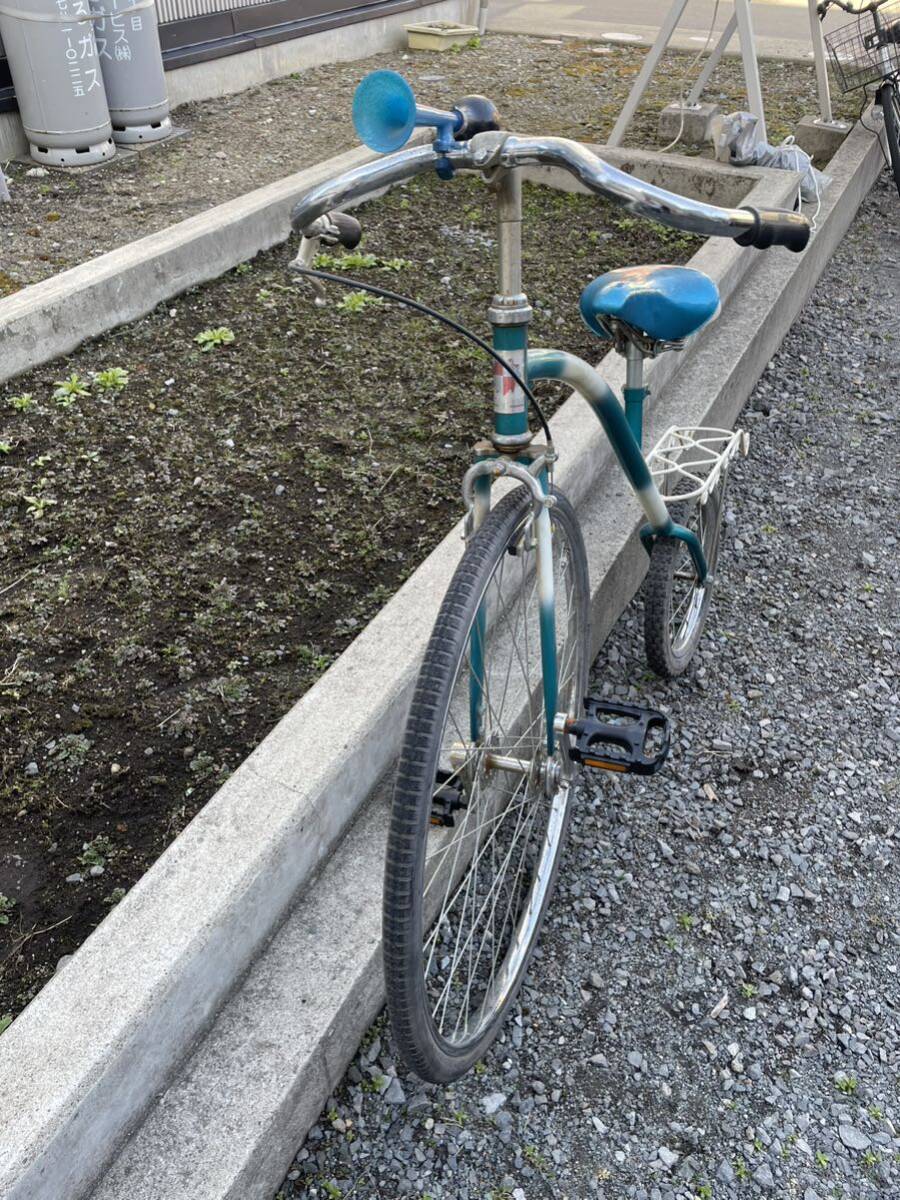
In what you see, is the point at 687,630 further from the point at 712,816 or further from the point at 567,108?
the point at 567,108

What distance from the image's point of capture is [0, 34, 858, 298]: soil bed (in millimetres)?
5414

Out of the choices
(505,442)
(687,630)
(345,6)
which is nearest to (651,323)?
(505,442)

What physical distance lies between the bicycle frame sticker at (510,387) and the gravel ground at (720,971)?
4.05 ft

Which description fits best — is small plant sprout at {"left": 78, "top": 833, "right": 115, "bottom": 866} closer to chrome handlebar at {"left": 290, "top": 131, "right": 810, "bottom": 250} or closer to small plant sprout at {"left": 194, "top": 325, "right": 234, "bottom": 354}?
chrome handlebar at {"left": 290, "top": 131, "right": 810, "bottom": 250}

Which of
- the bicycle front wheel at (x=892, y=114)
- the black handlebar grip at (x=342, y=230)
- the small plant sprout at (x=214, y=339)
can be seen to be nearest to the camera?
the black handlebar grip at (x=342, y=230)

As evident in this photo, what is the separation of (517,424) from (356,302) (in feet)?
9.58

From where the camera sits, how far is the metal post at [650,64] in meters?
5.96

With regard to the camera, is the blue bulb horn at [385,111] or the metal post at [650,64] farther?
the metal post at [650,64]

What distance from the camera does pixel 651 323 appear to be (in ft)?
8.02

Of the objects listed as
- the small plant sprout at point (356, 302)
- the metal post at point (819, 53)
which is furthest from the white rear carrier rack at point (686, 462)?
the metal post at point (819, 53)

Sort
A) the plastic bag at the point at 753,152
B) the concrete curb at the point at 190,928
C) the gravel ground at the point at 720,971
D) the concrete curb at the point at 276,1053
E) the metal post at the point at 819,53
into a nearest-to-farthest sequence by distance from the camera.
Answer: the concrete curb at the point at 190,928 → the concrete curb at the point at 276,1053 → the gravel ground at the point at 720,971 → the plastic bag at the point at 753,152 → the metal post at the point at 819,53

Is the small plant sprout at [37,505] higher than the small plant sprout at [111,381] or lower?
lower

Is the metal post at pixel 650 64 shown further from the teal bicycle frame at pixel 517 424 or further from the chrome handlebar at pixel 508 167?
the chrome handlebar at pixel 508 167

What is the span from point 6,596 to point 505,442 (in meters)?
1.74
